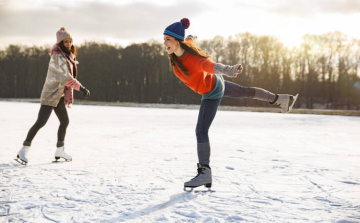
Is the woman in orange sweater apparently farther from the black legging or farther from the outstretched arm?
the black legging

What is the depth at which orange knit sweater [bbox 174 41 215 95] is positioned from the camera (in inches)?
89.5

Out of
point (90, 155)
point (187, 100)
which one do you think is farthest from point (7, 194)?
point (187, 100)

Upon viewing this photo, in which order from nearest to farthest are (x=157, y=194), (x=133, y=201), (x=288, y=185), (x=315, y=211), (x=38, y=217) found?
(x=38, y=217), (x=315, y=211), (x=133, y=201), (x=157, y=194), (x=288, y=185)

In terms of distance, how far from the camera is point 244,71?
25.3 metres

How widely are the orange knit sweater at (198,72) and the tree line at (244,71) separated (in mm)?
16336

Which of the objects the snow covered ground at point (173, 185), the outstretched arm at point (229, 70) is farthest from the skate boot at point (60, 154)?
the outstretched arm at point (229, 70)

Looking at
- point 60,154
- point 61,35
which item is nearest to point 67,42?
point 61,35

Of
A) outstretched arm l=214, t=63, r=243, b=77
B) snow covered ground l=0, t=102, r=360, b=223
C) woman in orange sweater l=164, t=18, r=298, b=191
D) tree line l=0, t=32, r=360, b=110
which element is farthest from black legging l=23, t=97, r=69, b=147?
tree line l=0, t=32, r=360, b=110

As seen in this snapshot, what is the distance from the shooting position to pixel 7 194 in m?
2.42

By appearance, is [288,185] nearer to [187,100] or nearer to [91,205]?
[91,205]

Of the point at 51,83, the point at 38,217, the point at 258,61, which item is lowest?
the point at 38,217

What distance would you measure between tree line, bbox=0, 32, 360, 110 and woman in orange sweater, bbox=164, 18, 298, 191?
16095 mm

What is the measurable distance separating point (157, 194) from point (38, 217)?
90cm

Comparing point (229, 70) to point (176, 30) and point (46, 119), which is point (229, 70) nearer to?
point (176, 30)
